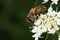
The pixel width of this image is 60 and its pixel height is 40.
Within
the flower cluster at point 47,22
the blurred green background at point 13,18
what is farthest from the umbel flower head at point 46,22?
the blurred green background at point 13,18

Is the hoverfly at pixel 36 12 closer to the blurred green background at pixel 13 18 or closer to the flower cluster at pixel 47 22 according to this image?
the flower cluster at pixel 47 22

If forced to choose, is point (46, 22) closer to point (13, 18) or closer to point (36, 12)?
point (36, 12)

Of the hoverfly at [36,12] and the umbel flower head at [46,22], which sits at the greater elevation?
the hoverfly at [36,12]

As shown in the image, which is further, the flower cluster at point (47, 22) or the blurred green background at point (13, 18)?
the blurred green background at point (13, 18)

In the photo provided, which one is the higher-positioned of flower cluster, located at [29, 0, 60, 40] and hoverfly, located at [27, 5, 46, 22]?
hoverfly, located at [27, 5, 46, 22]

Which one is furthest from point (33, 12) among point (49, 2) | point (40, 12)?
point (49, 2)

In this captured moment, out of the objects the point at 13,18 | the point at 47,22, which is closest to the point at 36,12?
the point at 47,22

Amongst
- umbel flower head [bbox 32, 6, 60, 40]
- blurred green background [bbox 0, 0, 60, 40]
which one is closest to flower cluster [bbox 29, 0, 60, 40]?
umbel flower head [bbox 32, 6, 60, 40]

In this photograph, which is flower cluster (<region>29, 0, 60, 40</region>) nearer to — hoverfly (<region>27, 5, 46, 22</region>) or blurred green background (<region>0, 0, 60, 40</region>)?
hoverfly (<region>27, 5, 46, 22</region>)
